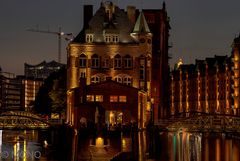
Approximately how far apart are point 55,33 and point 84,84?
284 ft

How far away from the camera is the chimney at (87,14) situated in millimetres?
84500

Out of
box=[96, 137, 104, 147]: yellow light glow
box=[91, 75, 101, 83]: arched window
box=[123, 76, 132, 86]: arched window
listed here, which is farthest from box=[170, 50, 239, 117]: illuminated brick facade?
box=[96, 137, 104, 147]: yellow light glow

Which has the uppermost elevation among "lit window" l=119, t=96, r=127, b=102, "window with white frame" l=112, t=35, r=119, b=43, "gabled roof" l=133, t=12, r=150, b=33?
"gabled roof" l=133, t=12, r=150, b=33

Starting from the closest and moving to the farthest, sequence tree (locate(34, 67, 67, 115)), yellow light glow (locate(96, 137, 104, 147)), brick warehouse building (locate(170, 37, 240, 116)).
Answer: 1. yellow light glow (locate(96, 137, 104, 147))
2. tree (locate(34, 67, 67, 115))
3. brick warehouse building (locate(170, 37, 240, 116))

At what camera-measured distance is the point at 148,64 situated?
82250mm

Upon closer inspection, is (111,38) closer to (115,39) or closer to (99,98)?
(115,39)

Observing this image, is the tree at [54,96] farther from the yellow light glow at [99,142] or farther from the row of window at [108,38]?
the yellow light glow at [99,142]

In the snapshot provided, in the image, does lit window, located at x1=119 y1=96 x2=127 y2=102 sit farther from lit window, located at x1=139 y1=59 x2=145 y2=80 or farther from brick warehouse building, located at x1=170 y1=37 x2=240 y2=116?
brick warehouse building, located at x1=170 y1=37 x2=240 y2=116

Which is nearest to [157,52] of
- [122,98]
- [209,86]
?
[209,86]

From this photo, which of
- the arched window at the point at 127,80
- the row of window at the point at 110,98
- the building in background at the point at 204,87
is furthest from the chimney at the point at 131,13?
the row of window at the point at 110,98

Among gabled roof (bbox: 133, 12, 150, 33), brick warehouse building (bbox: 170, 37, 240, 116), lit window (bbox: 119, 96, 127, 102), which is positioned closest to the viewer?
lit window (bbox: 119, 96, 127, 102)

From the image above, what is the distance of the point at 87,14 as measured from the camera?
8531 cm

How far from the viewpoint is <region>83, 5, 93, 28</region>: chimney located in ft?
277

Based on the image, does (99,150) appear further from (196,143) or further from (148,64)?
(148,64)
